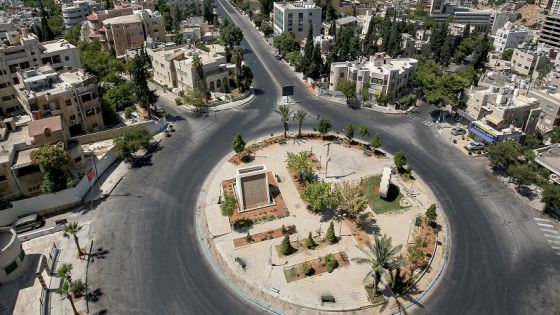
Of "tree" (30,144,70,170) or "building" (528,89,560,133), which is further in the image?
"building" (528,89,560,133)

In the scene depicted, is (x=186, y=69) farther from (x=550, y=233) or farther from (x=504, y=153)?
(x=550, y=233)

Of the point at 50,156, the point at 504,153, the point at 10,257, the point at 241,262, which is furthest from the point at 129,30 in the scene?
the point at 504,153

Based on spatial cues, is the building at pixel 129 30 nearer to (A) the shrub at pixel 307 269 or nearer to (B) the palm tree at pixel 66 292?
(B) the palm tree at pixel 66 292

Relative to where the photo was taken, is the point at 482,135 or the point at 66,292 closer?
the point at 66,292

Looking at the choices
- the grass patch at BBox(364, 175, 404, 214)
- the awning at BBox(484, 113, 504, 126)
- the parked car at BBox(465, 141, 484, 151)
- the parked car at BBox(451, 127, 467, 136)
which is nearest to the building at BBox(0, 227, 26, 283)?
the grass patch at BBox(364, 175, 404, 214)

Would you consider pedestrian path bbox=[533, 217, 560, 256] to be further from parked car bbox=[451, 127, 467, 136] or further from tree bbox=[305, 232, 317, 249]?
tree bbox=[305, 232, 317, 249]

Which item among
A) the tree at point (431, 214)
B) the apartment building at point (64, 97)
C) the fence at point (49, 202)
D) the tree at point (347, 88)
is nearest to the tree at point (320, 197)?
the tree at point (431, 214)
